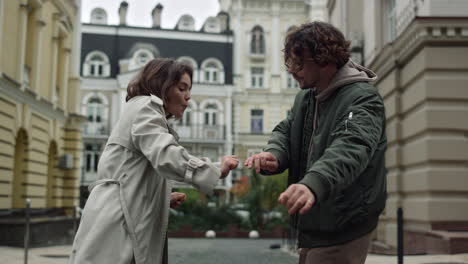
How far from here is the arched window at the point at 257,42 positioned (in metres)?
42.9

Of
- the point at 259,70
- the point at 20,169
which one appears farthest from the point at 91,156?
the point at 20,169

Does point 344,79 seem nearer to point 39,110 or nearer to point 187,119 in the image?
point 39,110

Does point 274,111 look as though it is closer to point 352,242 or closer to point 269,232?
point 269,232

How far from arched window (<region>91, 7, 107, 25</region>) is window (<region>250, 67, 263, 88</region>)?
11.6 meters

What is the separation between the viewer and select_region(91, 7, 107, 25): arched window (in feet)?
145

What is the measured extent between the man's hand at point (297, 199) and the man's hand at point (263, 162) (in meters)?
0.82

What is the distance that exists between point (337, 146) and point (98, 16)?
4398cm

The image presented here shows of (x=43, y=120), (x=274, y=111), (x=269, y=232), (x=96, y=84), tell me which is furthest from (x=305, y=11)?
(x=43, y=120)

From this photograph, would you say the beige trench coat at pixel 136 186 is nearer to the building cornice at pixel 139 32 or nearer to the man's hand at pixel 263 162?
the man's hand at pixel 263 162

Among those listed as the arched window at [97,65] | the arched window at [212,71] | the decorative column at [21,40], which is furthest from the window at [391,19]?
the arched window at [97,65]

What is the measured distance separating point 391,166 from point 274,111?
29.6 m

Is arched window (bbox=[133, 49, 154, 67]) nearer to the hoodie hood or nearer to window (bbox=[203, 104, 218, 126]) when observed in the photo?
window (bbox=[203, 104, 218, 126])

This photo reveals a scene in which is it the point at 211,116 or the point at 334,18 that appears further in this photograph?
the point at 211,116

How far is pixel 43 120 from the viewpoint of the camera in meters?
19.3
